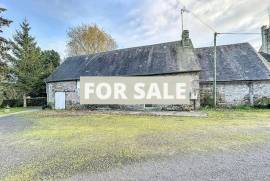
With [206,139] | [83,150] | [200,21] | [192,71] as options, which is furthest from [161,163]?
[200,21]

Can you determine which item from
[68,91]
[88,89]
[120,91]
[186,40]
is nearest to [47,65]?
[68,91]

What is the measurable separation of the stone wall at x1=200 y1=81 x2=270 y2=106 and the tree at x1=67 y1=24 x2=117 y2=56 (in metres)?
21.6

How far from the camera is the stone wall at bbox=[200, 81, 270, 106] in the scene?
17.6 m

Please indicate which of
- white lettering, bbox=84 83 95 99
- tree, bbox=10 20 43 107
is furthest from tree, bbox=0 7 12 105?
white lettering, bbox=84 83 95 99

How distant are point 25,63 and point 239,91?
21.5 meters

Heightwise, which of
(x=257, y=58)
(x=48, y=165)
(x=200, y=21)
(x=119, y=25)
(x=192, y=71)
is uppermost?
(x=119, y=25)

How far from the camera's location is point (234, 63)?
765 inches

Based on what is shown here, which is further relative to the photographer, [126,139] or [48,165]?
[126,139]

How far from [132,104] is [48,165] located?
1363 centimetres

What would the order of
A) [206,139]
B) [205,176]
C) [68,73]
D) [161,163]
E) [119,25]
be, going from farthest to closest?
1. [119,25]
2. [68,73]
3. [206,139]
4. [161,163]
5. [205,176]

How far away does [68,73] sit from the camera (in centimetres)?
2222

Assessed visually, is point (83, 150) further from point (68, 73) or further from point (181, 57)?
point (68, 73)

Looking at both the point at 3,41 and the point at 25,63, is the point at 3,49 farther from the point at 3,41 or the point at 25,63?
the point at 25,63

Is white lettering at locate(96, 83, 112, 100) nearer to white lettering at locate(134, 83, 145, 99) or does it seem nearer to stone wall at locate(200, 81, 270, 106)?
white lettering at locate(134, 83, 145, 99)
